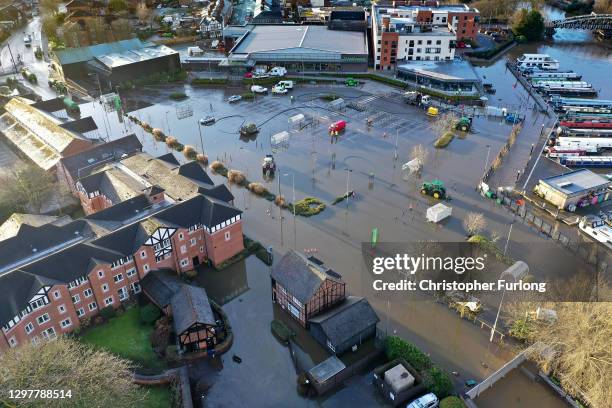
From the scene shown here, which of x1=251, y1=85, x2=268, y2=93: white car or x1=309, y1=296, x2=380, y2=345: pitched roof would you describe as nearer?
x1=309, y1=296, x2=380, y2=345: pitched roof

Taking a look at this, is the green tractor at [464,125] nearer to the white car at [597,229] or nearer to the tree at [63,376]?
the white car at [597,229]

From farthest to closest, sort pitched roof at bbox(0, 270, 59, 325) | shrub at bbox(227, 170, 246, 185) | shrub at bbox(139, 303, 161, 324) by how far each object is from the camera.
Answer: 1. shrub at bbox(227, 170, 246, 185)
2. shrub at bbox(139, 303, 161, 324)
3. pitched roof at bbox(0, 270, 59, 325)

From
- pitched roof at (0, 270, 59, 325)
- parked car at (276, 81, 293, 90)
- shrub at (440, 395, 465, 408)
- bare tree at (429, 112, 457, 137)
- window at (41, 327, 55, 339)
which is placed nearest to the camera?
shrub at (440, 395, 465, 408)

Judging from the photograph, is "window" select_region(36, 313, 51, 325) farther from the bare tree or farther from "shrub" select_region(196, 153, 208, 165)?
the bare tree

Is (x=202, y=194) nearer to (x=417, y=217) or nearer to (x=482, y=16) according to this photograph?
(x=417, y=217)

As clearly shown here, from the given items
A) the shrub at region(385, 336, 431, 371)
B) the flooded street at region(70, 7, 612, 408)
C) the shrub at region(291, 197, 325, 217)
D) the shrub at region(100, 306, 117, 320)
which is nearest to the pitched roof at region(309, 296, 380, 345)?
the shrub at region(385, 336, 431, 371)

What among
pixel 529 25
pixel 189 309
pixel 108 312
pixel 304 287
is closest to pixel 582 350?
pixel 304 287

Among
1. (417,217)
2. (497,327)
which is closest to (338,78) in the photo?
(417,217)

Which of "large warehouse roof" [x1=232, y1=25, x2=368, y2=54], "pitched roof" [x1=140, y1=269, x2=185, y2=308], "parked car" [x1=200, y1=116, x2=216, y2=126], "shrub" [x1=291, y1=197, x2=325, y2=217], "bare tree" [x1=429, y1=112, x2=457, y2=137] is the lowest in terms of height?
"shrub" [x1=291, y1=197, x2=325, y2=217]
